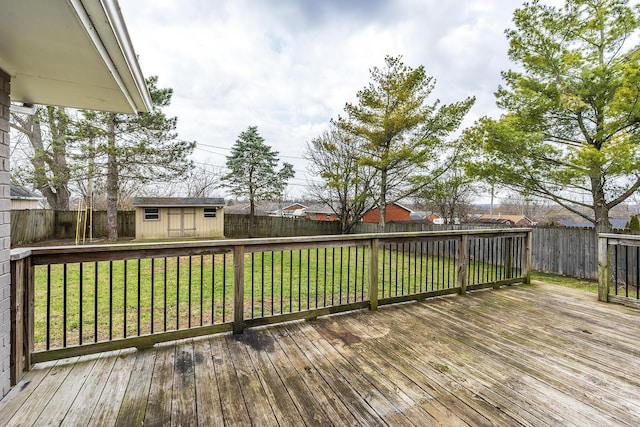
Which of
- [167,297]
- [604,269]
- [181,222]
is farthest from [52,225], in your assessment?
[604,269]

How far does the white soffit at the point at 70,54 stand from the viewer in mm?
1195

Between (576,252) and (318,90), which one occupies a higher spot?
(318,90)

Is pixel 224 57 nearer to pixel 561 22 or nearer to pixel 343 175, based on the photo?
pixel 343 175

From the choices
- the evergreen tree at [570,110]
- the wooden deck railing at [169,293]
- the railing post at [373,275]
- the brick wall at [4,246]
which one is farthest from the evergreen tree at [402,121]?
the brick wall at [4,246]

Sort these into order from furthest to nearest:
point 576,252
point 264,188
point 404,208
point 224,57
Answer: point 404,208 → point 264,188 → point 224,57 → point 576,252

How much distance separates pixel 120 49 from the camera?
1527mm

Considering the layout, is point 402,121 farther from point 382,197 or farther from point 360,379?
point 360,379

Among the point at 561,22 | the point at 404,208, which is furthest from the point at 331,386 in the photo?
the point at 404,208

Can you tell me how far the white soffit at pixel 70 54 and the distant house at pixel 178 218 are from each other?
12.4 m

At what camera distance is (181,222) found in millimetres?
14297

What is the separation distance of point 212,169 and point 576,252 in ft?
67.5

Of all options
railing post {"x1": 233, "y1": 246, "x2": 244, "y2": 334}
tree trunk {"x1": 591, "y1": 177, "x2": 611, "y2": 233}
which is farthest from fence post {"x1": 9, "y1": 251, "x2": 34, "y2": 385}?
tree trunk {"x1": 591, "y1": 177, "x2": 611, "y2": 233}

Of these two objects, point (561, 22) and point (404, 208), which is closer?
point (561, 22)

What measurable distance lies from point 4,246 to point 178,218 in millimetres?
13478
